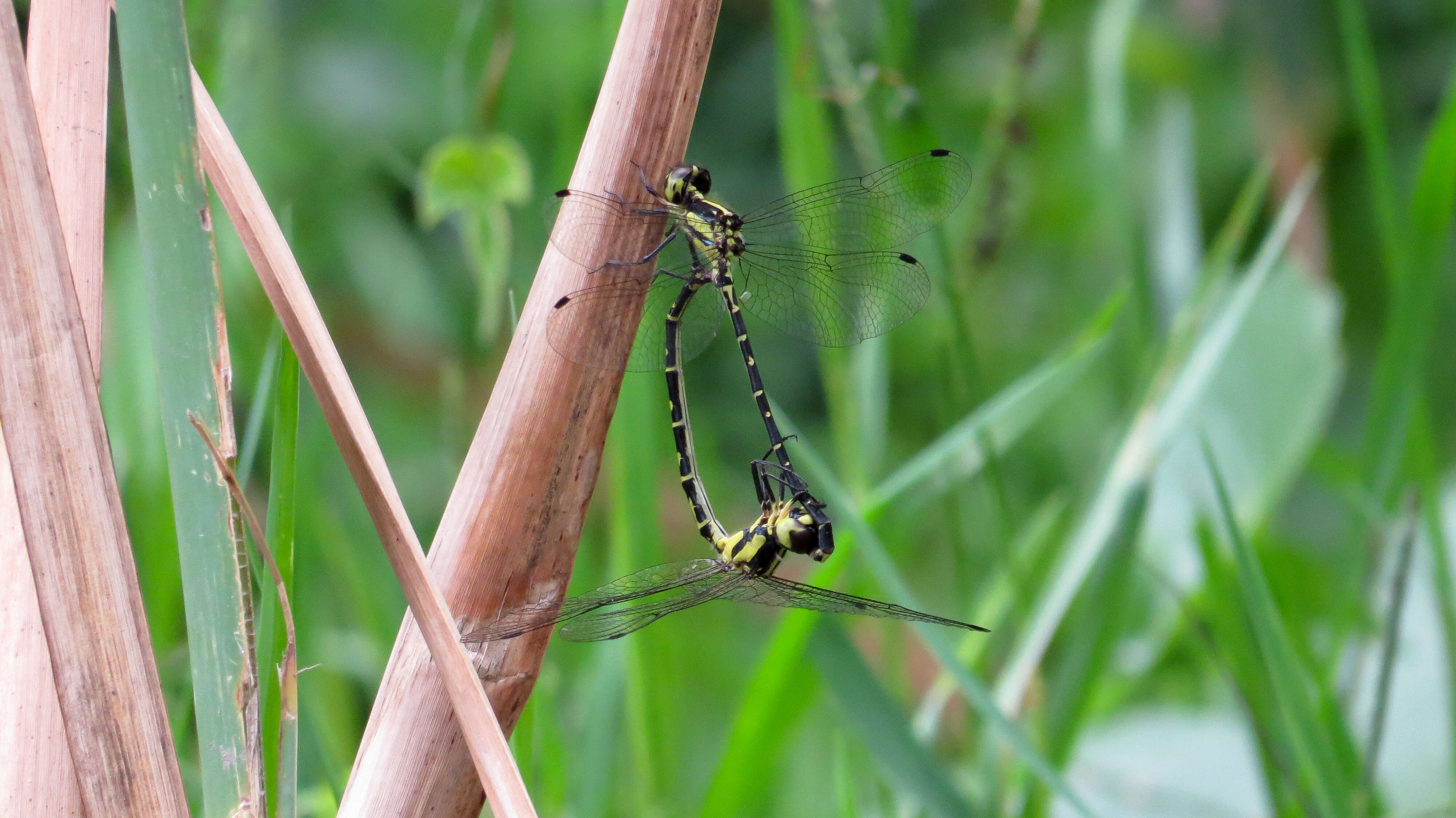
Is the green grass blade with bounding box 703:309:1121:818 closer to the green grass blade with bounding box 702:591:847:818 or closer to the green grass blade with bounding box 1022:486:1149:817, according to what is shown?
the green grass blade with bounding box 702:591:847:818

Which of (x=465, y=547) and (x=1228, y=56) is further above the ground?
(x=1228, y=56)

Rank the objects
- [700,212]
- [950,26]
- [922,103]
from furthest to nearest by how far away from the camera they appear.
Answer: [950,26]
[922,103]
[700,212]

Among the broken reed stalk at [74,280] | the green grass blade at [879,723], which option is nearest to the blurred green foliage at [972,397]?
the green grass blade at [879,723]

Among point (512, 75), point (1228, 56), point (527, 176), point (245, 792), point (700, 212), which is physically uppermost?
point (1228, 56)

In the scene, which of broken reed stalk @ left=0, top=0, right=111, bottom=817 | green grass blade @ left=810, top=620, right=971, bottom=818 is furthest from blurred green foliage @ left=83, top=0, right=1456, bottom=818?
broken reed stalk @ left=0, top=0, right=111, bottom=817

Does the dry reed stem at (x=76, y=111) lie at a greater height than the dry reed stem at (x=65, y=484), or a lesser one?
greater

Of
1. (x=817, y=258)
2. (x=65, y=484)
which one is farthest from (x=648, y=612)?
(x=817, y=258)

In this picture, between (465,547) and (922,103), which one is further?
(922,103)

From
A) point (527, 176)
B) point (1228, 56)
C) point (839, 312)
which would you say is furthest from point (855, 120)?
point (1228, 56)

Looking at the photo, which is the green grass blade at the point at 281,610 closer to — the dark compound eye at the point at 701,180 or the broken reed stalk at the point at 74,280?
the broken reed stalk at the point at 74,280

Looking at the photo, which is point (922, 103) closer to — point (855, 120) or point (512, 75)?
point (855, 120)
